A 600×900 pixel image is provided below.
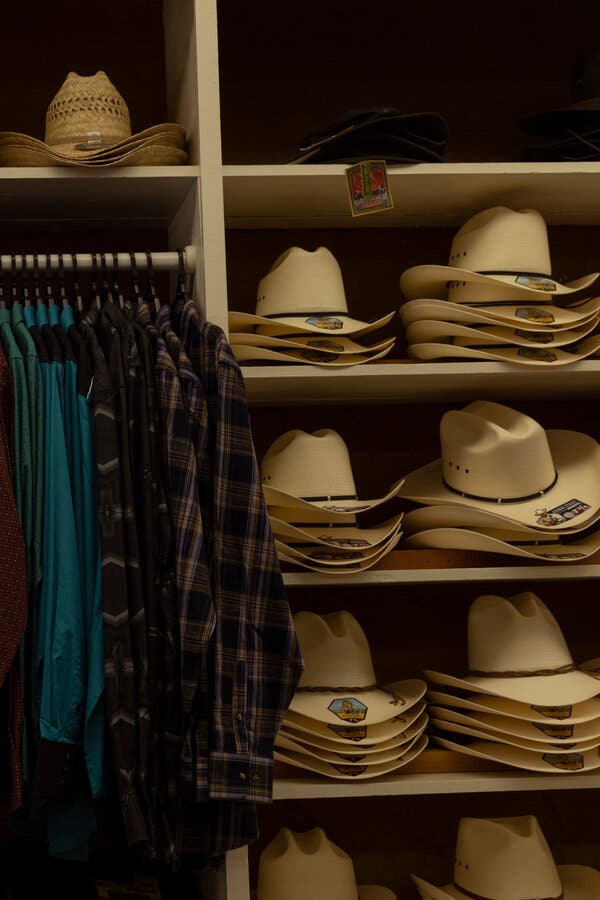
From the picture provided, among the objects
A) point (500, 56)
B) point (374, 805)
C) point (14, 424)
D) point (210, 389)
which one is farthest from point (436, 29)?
point (374, 805)

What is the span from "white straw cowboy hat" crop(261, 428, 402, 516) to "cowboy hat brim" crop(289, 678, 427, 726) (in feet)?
1.18

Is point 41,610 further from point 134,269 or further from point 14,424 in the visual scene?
point 134,269

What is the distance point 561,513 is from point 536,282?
46 cm

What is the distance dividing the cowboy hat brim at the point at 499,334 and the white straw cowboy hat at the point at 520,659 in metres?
0.52

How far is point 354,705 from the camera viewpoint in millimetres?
1976

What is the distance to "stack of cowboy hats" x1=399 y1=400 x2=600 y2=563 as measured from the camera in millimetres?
1973

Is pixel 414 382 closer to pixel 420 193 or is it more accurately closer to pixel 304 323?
pixel 304 323

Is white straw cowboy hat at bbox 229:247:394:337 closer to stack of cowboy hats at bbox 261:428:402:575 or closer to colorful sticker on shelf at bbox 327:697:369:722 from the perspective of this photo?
stack of cowboy hats at bbox 261:428:402:575

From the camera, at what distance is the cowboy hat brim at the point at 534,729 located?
6.35ft

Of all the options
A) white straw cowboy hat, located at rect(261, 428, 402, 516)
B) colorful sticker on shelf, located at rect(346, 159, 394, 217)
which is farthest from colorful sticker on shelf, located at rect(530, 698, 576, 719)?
colorful sticker on shelf, located at rect(346, 159, 394, 217)

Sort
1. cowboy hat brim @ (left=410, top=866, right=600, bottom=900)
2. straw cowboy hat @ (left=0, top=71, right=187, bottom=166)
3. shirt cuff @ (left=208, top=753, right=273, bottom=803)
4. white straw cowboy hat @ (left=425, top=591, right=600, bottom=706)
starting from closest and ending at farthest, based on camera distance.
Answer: shirt cuff @ (left=208, top=753, right=273, bottom=803) → straw cowboy hat @ (left=0, top=71, right=187, bottom=166) → white straw cowboy hat @ (left=425, top=591, right=600, bottom=706) → cowboy hat brim @ (left=410, top=866, right=600, bottom=900)

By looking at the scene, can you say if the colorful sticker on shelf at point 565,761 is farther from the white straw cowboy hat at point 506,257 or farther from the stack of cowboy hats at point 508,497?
the white straw cowboy hat at point 506,257

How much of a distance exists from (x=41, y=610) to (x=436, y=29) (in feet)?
5.45

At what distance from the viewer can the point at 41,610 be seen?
1.61 m
